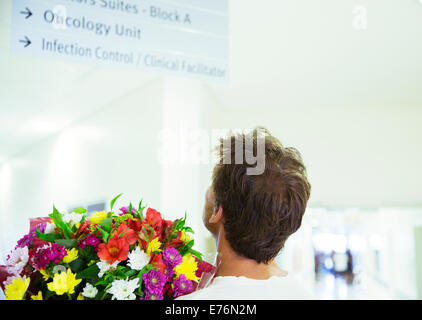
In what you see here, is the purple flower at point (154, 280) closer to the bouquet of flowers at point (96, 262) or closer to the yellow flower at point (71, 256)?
the bouquet of flowers at point (96, 262)

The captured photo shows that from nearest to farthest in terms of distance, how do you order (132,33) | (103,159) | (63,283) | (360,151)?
(63,283) < (132,33) < (103,159) < (360,151)

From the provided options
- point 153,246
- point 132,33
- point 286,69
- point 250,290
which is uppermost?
point 286,69

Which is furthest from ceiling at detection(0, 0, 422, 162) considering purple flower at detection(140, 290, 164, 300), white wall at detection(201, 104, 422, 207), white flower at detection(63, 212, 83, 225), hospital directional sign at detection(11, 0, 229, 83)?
purple flower at detection(140, 290, 164, 300)

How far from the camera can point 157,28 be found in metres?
1.70

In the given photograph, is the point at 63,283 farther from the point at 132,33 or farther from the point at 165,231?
the point at 132,33

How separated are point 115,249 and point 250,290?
30 cm

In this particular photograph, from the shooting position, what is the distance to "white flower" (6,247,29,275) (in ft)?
2.86

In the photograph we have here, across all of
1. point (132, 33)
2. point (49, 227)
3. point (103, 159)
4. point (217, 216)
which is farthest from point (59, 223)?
point (103, 159)

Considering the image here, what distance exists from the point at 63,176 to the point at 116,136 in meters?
1.52

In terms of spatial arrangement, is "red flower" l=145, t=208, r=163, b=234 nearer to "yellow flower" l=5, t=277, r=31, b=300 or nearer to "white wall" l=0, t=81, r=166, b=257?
"yellow flower" l=5, t=277, r=31, b=300

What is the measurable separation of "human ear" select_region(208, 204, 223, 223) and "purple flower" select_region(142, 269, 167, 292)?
241 mm

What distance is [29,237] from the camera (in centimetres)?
92

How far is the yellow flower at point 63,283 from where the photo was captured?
0.81 metres

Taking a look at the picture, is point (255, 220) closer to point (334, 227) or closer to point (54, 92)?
point (54, 92)
